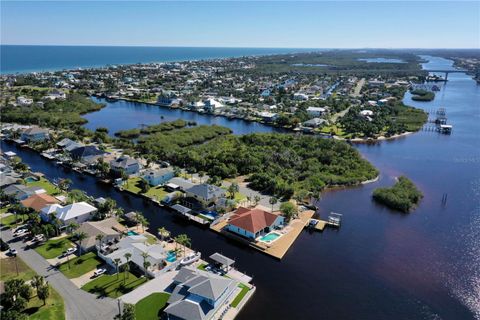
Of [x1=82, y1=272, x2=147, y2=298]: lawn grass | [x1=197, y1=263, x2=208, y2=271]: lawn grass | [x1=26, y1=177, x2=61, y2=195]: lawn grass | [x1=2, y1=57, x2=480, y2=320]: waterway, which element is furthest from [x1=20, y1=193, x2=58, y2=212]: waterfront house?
[x1=197, y1=263, x2=208, y2=271]: lawn grass

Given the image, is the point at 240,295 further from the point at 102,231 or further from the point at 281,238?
the point at 102,231

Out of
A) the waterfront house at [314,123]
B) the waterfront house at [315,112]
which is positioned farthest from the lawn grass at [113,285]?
the waterfront house at [315,112]

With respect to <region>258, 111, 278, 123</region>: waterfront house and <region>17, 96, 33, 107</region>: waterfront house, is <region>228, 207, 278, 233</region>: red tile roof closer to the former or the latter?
<region>258, 111, 278, 123</region>: waterfront house

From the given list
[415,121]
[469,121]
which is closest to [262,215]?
[415,121]

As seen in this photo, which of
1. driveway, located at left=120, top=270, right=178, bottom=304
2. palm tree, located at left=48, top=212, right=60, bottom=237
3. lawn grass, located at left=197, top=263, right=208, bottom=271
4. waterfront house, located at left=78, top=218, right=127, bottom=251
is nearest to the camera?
driveway, located at left=120, top=270, right=178, bottom=304

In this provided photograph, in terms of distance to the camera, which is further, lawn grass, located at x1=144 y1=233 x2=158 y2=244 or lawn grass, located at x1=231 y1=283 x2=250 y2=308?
lawn grass, located at x1=144 y1=233 x2=158 y2=244

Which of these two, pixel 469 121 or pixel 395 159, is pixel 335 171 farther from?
pixel 469 121

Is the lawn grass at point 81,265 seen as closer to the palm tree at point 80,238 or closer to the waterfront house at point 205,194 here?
the palm tree at point 80,238
